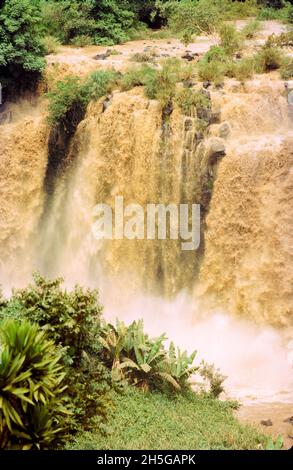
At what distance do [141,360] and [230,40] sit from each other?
10067 millimetres

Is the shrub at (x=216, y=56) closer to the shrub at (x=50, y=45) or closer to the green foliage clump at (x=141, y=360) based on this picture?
the shrub at (x=50, y=45)

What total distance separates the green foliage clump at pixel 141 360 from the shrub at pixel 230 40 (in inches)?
363

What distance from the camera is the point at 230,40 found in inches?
597

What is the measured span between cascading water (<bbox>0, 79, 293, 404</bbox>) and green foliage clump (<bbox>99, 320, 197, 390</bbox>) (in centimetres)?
120

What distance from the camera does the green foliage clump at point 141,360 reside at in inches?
341

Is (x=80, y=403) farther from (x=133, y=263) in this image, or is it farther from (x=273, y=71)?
(x=273, y=71)

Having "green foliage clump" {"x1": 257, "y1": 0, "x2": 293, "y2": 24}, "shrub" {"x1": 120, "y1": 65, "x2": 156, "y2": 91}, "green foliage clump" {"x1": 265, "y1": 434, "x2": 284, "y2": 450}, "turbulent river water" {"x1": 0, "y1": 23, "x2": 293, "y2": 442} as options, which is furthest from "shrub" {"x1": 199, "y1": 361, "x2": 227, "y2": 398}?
"green foliage clump" {"x1": 257, "y1": 0, "x2": 293, "y2": 24}

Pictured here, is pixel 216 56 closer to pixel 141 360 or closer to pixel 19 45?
pixel 19 45

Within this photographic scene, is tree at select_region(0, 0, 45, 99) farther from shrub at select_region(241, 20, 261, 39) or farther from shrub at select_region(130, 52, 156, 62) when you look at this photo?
shrub at select_region(241, 20, 261, 39)

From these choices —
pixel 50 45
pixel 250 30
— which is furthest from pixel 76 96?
pixel 250 30

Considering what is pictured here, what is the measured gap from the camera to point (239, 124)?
1191 cm

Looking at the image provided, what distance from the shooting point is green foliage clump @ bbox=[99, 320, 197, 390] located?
28.4 ft
